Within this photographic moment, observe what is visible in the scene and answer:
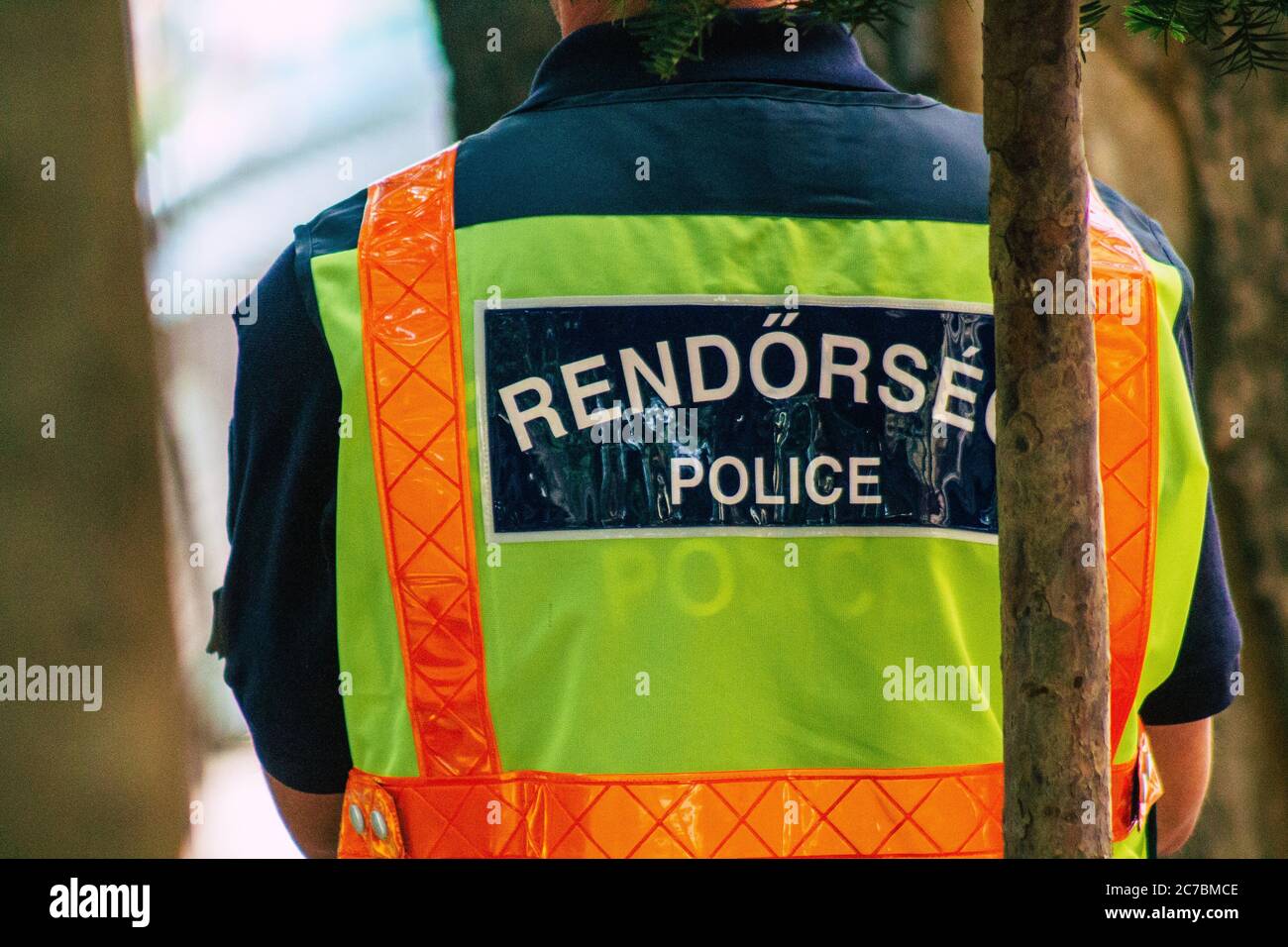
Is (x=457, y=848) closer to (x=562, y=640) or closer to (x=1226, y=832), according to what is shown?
(x=562, y=640)

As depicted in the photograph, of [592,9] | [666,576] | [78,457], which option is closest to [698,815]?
[666,576]

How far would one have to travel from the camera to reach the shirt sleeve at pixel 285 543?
3.64 ft

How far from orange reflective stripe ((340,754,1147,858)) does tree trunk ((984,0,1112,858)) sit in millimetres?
276

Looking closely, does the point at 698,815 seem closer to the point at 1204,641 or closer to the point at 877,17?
the point at 1204,641

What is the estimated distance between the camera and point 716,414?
1.09m

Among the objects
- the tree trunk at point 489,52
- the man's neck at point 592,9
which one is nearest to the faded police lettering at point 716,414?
the man's neck at point 592,9

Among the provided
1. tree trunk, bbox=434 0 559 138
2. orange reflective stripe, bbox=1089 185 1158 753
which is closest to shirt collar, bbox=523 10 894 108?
orange reflective stripe, bbox=1089 185 1158 753

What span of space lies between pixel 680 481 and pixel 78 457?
1654 millimetres

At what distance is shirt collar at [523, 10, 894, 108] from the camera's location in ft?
3.79

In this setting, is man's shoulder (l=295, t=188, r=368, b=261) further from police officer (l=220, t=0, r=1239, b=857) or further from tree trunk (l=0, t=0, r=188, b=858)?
tree trunk (l=0, t=0, r=188, b=858)

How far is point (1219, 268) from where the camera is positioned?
2.68m

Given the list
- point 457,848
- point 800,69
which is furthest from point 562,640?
point 800,69

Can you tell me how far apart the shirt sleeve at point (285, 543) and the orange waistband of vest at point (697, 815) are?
12 cm

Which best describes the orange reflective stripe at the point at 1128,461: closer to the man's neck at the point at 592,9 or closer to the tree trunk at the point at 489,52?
the man's neck at the point at 592,9
